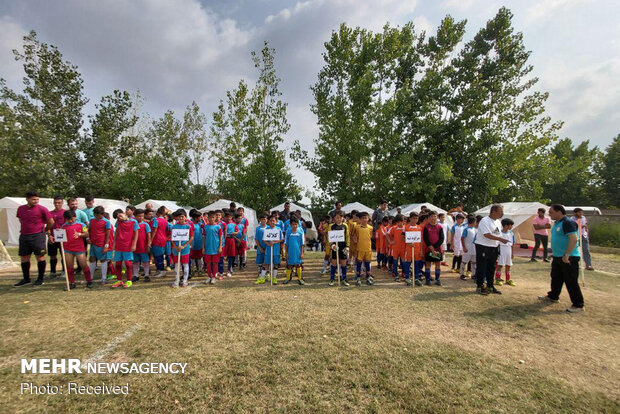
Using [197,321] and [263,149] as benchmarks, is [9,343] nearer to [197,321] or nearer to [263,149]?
[197,321]

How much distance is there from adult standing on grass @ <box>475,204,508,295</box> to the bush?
67.5 feet

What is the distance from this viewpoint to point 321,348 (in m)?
3.73

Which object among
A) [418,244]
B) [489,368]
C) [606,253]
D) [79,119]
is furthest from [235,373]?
[79,119]

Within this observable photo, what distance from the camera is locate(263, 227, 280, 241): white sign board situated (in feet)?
25.0

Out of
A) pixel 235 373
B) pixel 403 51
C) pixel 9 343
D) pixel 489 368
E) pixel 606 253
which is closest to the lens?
pixel 235 373

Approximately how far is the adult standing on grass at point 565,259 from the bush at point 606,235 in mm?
20121

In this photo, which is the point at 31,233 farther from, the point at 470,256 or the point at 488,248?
the point at 470,256

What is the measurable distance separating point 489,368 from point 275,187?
2054cm

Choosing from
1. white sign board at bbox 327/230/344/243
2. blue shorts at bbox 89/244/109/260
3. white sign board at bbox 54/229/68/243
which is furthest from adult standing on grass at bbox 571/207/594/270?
white sign board at bbox 54/229/68/243

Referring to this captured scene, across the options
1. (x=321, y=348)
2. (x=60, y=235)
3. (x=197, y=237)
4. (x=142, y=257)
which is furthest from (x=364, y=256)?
(x=60, y=235)

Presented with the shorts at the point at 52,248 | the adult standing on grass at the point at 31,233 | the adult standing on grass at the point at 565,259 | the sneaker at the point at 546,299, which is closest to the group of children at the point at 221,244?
the adult standing on grass at the point at 31,233

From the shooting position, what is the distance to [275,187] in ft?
75.0

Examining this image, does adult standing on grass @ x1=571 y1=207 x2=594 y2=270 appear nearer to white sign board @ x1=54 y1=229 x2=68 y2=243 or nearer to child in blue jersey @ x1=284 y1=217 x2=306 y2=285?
child in blue jersey @ x1=284 y1=217 x2=306 y2=285

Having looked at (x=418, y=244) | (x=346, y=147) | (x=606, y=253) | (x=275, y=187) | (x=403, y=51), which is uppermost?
(x=403, y=51)
